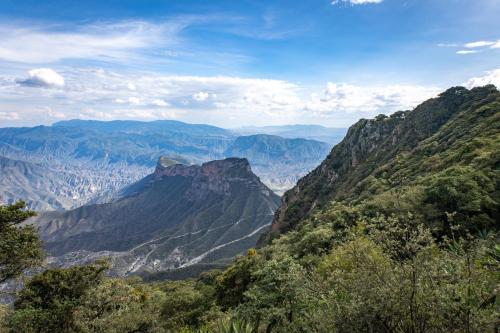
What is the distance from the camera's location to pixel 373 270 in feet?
47.7

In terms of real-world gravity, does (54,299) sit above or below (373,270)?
below

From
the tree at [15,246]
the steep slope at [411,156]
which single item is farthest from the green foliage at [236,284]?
the tree at [15,246]

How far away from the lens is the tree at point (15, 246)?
2666 cm

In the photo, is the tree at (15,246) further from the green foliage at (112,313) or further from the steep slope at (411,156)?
the steep slope at (411,156)

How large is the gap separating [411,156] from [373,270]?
202 ft

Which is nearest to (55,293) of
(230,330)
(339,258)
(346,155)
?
(230,330)

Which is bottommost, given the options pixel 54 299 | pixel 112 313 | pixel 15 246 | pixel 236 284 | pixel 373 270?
pixel 236 284

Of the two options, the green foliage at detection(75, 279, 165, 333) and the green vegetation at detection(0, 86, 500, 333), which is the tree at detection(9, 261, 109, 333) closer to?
the green vegetation at detection(0, 86, 500, 333)

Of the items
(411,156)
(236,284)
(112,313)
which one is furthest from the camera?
(411,156)

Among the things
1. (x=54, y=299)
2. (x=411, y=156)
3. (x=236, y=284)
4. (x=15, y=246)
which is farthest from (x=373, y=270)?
(x=411, y=156)

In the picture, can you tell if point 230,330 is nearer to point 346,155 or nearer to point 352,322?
point 352,322

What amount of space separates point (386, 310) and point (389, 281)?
102cm

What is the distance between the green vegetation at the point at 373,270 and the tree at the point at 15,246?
3.93m

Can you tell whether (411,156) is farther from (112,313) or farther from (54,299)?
(54,299)
